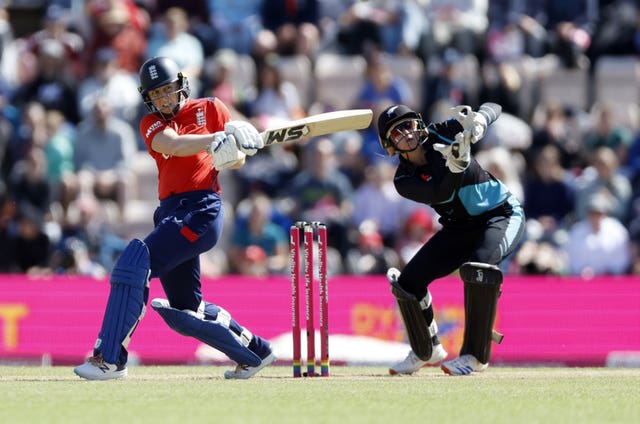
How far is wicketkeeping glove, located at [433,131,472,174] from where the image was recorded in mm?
8430

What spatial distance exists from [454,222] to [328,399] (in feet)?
6.79

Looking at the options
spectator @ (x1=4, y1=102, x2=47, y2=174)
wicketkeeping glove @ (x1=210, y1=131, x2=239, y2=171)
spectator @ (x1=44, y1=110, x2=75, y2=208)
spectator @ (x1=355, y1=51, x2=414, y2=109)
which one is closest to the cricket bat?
wicketkeeping glove @ (x1=210, y1=131, x2=239, y2=171)

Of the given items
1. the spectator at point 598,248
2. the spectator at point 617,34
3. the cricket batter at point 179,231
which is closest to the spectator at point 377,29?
the spectator at point 617,34

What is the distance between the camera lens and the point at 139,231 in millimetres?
14977

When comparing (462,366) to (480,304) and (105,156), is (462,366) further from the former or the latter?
(105,156)

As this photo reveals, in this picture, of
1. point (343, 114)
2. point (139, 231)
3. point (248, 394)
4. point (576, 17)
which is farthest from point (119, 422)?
point (576, 17)

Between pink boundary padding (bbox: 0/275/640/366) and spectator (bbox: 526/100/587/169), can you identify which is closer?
pink boundary padding (bbox: 0/275/640/366)

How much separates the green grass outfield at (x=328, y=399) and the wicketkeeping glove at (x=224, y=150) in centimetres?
133

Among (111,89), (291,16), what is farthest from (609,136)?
(111,89)

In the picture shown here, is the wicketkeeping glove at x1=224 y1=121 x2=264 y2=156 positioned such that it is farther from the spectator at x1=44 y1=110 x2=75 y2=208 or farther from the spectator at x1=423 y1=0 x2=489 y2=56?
the spectator at x1=423 y1=0 x2=489 y2=56

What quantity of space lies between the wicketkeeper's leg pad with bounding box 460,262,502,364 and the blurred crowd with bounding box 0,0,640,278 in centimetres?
409

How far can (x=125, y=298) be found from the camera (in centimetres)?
824

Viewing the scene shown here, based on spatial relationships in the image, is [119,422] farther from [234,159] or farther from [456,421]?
[234,159]

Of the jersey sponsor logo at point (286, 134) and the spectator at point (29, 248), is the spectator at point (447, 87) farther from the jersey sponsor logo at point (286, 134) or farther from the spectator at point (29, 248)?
the jersey sponsor logo at point (286, 134)
